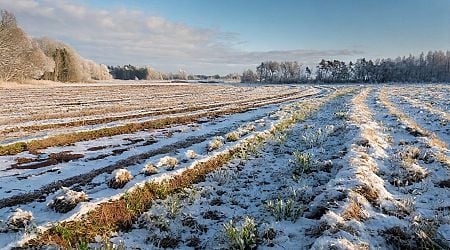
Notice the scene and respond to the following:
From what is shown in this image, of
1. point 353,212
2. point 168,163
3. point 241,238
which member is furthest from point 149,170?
point 353,212

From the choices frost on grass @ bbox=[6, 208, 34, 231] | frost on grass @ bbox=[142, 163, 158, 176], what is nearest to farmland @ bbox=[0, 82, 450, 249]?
frost on grass @ bbox=[6, 208, 34, 231]

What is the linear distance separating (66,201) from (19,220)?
980 millimetres

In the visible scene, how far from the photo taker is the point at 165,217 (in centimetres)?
766

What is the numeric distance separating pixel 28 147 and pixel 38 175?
489cm

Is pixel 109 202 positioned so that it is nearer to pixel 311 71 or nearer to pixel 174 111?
pixel 174 111

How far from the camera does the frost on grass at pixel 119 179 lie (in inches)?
360

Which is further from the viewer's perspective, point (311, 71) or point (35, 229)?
Answer: point (311, 71)

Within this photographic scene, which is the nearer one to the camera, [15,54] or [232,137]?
[232,137]

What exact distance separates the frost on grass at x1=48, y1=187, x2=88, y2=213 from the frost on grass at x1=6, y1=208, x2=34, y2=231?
613 millimetres

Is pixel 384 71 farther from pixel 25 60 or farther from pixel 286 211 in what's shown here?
pixel 286 211

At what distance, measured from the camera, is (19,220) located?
6.88 m

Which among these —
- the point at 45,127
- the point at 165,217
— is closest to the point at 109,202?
the point at 165,217

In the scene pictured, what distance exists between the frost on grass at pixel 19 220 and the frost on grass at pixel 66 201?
0.61 metres

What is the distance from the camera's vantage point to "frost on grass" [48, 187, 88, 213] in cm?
755
